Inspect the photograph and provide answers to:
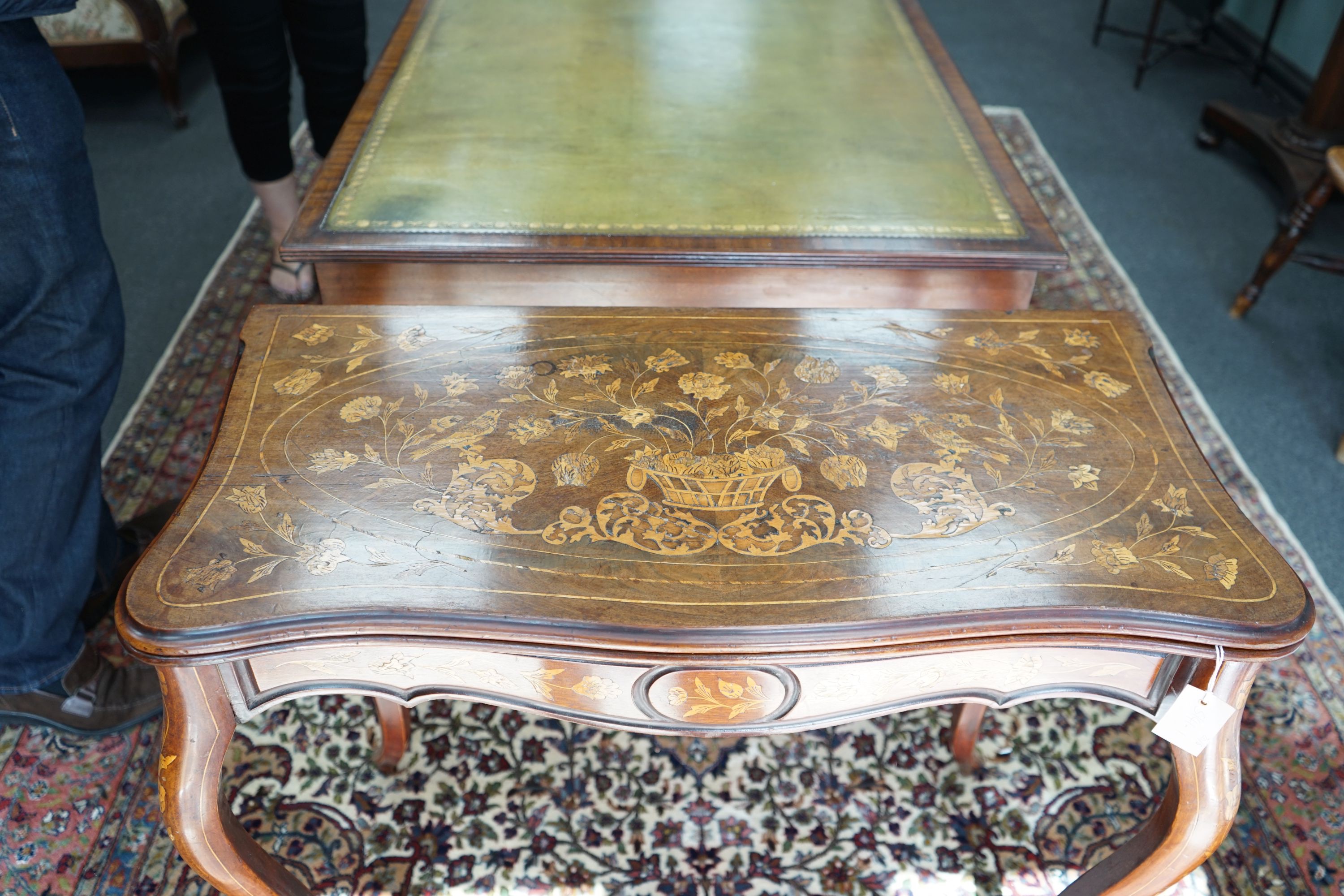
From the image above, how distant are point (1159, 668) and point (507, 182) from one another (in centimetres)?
110

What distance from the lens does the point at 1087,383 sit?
3.64 ft

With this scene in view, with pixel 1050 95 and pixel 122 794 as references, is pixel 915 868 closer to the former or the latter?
pixel 122 794

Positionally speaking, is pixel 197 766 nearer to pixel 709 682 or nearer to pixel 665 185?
pixel 709 682

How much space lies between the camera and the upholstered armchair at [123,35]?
8.94 ft

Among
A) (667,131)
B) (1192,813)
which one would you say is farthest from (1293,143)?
(1192,813)

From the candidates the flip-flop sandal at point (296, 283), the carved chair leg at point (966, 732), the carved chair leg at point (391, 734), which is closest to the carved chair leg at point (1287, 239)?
the carved chair leg at point (966, 732)

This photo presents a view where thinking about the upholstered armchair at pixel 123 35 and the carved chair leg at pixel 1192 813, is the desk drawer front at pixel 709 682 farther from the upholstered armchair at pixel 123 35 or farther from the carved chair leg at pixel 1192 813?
the upholstered armchair at pixel 123 35

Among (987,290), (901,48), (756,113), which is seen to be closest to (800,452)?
(987,290)

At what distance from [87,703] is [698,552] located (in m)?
1.06

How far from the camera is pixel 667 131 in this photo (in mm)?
1601

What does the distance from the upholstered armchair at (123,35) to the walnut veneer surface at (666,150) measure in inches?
49.2

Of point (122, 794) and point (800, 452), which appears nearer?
point (800, 452)

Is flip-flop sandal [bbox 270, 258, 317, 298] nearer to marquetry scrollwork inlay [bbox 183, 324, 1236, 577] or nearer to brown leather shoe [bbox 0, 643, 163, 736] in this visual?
brown leather shoe [bbox 0, 643, 163, 736]

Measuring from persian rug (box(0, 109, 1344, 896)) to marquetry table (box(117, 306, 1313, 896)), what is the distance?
24cm
